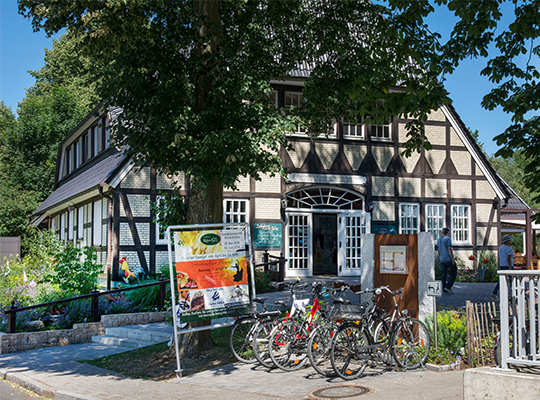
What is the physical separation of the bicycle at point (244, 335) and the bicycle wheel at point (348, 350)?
1540mm

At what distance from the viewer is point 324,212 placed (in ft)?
64.8

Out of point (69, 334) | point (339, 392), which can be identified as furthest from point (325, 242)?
point (339, 392)

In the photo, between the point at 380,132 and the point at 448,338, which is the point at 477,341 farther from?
the point at 380,132

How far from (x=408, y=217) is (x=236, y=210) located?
6511mm

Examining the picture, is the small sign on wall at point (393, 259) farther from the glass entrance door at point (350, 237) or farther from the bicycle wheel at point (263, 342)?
the glass entrance door at point (350, 237)

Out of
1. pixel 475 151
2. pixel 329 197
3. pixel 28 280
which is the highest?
pixel 475 151

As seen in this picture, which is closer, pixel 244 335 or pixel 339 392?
pixel 339 392

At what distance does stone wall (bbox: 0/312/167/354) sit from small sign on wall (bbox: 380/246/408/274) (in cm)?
624

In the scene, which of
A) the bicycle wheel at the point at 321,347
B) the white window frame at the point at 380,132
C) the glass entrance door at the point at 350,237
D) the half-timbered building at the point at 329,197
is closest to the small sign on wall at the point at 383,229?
the half-timbered building at the point at 329,197

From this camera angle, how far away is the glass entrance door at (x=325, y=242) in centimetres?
2200

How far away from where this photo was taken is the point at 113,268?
1698 centimetres

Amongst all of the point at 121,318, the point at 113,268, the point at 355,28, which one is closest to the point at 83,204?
the point at 113,268

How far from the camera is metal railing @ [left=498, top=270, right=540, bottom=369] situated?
17.6ft

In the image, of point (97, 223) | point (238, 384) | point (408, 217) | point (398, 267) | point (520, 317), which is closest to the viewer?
point (520, 317)
